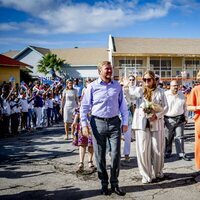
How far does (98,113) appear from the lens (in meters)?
5.02

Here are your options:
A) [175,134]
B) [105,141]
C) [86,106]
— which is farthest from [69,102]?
[105,141]

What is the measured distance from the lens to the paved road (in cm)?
505

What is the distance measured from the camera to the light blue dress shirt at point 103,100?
500 cm

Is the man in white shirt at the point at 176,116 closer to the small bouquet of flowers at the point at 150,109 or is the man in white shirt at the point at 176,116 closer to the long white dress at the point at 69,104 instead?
the small bouquet of flowers at the point at 150,109

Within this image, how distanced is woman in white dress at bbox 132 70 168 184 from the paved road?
305mm

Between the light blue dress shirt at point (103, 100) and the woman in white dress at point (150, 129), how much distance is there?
22.2 inches

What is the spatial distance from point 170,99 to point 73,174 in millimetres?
3017

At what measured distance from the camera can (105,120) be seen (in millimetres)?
5000

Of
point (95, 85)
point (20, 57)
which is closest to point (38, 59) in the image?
point (20, 57)

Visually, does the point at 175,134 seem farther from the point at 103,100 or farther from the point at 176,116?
the point at 103,100

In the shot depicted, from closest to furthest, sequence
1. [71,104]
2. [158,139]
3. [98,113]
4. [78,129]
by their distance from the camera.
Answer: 1. [98,113]
2. [158,139]
3. [78,129]
4. [71,104]

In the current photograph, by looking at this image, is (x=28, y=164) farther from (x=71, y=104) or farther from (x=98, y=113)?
(x=71, y=104)

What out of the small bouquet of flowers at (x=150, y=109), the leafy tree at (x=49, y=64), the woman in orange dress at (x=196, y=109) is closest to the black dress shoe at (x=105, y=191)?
the small bouquet of flowers at (x=150, y=109)

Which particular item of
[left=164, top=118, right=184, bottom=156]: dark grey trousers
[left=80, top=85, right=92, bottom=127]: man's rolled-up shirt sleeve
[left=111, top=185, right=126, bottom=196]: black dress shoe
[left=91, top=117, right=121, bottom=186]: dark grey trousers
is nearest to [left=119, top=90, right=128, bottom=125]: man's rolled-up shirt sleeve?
[left=91, top=117, right=121, bottom=186]: dark grey trousers
